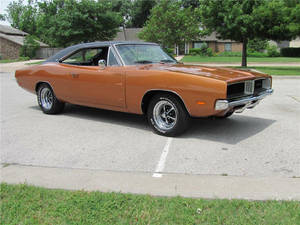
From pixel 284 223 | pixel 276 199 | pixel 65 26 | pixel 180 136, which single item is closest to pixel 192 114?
pixel 180 136

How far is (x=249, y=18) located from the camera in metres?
20.1

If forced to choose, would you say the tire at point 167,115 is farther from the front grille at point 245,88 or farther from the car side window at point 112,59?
the car side window at point 112,59

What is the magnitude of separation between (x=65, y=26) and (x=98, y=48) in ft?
82.6

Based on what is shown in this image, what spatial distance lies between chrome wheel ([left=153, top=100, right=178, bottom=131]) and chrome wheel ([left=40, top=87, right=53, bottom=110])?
2847 mm

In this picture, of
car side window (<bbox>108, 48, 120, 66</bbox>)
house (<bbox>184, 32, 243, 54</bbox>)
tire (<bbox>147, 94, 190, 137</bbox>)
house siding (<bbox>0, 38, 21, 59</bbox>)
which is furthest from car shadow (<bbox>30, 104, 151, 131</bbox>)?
house (<bbox>184, 32, 243, 54</bbox>)

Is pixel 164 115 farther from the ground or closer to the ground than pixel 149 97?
closer to the ground

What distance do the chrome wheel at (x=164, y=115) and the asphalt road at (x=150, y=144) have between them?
0.22m

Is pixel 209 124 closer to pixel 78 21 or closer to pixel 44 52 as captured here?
pixel 78 21

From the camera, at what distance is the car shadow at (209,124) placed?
5.21 metres

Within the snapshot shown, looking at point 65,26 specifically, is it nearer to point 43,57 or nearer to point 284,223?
point 43,57

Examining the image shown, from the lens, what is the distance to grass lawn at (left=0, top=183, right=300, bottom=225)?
2678mm

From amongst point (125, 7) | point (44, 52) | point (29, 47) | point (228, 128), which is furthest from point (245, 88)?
point (125, 7)

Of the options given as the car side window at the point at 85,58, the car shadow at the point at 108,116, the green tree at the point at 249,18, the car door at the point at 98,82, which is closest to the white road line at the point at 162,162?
the car shadow at the point at 108,116

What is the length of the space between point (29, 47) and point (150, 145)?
138 ft
